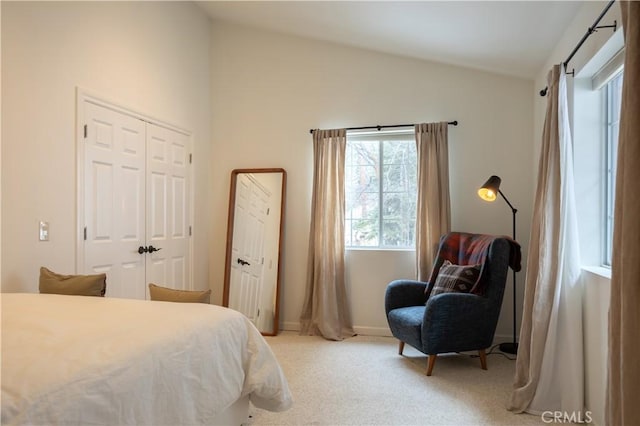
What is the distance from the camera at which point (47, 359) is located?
1.06 metres

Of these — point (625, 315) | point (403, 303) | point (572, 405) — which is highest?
point (625, 315)

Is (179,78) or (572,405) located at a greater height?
(179,78)

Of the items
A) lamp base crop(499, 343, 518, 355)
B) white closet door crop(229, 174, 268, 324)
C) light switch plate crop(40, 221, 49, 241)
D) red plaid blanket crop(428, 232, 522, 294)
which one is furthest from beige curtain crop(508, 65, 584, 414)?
light switch plate crop(40, 221, 49, 241)

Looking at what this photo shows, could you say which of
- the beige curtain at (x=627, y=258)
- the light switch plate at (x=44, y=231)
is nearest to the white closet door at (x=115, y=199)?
the light switch plate at (x=44, y=231)

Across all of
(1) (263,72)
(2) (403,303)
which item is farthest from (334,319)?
(1) (263,72)

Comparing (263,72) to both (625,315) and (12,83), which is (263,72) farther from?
(625,315)

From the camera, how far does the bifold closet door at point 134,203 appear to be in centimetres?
286

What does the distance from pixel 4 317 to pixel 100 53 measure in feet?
7.09

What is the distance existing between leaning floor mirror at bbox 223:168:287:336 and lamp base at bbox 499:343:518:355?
82.4 inches

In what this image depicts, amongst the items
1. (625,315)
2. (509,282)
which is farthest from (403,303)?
(625,315)

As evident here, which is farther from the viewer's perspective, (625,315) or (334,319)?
(334,319)

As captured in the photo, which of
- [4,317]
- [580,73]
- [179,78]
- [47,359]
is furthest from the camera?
[179,78]

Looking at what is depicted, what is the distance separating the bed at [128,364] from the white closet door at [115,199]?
1079mm

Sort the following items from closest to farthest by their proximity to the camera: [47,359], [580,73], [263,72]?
1. [47,359]
2. [580,73]
3. [263,72]
